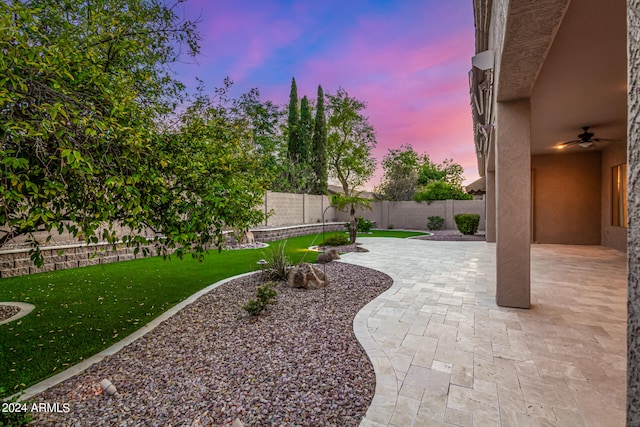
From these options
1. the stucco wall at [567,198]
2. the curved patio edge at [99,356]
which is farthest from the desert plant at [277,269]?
the stucco wall at [567,198]

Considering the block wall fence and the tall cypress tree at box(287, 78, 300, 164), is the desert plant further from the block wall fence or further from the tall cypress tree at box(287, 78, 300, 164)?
the tall cypress tree at box(287, 78, 300, 164)

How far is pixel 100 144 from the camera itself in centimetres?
226

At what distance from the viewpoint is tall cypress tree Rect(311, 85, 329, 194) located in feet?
65.9

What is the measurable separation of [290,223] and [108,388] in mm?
12292

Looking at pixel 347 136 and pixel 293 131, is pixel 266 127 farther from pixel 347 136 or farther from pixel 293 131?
pixel 347 136

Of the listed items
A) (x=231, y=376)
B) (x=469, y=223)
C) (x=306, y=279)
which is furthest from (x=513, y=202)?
(x=469, y=223)

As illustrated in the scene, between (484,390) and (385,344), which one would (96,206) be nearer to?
(385,344)

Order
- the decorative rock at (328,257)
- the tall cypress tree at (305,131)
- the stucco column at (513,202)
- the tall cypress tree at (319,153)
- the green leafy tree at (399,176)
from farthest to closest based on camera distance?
the green leafy tree at (399,176) → the tall cypress tree at (319,153) → the tall cypress tree at (305,131) → the decorative rock at (328,257) → the stucco column at (513,202)

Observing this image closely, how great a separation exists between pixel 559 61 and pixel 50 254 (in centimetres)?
959

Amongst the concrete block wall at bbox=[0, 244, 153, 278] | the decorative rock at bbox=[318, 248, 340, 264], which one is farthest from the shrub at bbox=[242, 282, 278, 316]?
the decorative rock at bbox=[318, 248, 340, 264]

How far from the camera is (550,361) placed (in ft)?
8.76

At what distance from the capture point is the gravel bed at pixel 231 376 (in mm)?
2045

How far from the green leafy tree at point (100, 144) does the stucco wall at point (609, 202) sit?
1001 centimetres

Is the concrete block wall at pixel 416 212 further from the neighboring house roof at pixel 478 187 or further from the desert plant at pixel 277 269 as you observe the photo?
the desert plant at pixel 277 269
